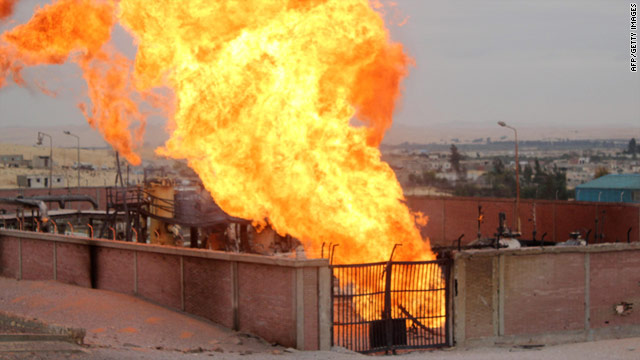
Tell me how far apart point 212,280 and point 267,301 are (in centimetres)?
242

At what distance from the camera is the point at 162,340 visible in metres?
18.6

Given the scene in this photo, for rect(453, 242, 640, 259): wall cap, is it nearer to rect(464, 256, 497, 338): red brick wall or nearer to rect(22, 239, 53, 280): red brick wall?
rect(464, 256, 497, 338): red brick wall

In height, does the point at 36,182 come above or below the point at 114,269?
above

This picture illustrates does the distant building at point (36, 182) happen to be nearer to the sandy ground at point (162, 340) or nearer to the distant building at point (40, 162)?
the distant building at point (40, 162)

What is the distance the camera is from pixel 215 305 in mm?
20359

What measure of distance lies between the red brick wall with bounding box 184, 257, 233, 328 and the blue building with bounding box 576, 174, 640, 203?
43.2m

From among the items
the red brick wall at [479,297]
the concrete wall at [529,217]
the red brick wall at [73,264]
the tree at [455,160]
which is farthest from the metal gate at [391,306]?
the tree at [455,160]

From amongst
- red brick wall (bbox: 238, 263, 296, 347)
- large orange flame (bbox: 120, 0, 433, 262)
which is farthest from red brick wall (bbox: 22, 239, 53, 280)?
red brick wall (bbox: 238, 263, 296, 347)

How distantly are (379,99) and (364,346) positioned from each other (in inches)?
303

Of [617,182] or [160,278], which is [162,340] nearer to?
[160,278]

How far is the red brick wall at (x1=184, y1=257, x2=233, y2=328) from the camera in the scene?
19953mm

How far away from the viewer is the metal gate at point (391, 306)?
18.1 meters

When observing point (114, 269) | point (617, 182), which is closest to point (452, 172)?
point (617, 182)

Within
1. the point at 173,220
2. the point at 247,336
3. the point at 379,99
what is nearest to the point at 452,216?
the point at 173,220
